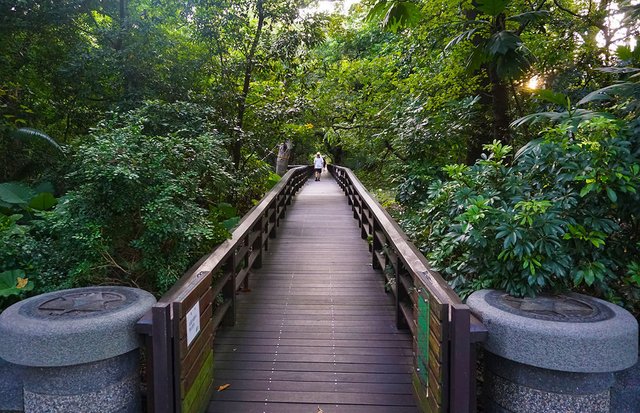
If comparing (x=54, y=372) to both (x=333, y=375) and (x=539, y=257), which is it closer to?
(x=333, y=375)

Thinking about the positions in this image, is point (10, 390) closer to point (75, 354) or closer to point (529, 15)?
point (75, 354)

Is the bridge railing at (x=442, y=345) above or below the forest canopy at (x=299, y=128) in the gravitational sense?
below

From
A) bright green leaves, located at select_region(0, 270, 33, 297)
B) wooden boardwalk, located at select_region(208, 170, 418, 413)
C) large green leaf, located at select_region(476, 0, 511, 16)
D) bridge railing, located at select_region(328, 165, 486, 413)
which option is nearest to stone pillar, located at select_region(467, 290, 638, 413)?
bridge railing, located at select_region(328, 165, 486, 413)

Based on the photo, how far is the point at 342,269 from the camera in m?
5.85

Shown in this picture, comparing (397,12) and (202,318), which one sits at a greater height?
(397,12)

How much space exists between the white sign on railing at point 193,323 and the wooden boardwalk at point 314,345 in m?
0.62

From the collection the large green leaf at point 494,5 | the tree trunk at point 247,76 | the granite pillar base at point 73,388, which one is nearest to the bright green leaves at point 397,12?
the large green leaf at point 494,5

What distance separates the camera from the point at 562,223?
261 centimetres

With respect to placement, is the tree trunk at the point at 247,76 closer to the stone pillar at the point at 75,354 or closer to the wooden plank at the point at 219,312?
the wooden plank at the point at 219,312

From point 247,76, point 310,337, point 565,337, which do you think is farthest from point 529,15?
point 247,76

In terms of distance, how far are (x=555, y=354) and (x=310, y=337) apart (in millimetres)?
2149

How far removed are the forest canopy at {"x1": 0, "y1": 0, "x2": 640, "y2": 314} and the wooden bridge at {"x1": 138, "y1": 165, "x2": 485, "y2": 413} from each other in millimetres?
507

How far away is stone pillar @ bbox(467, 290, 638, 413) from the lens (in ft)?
7.01

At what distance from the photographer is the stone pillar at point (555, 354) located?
2.14 m
